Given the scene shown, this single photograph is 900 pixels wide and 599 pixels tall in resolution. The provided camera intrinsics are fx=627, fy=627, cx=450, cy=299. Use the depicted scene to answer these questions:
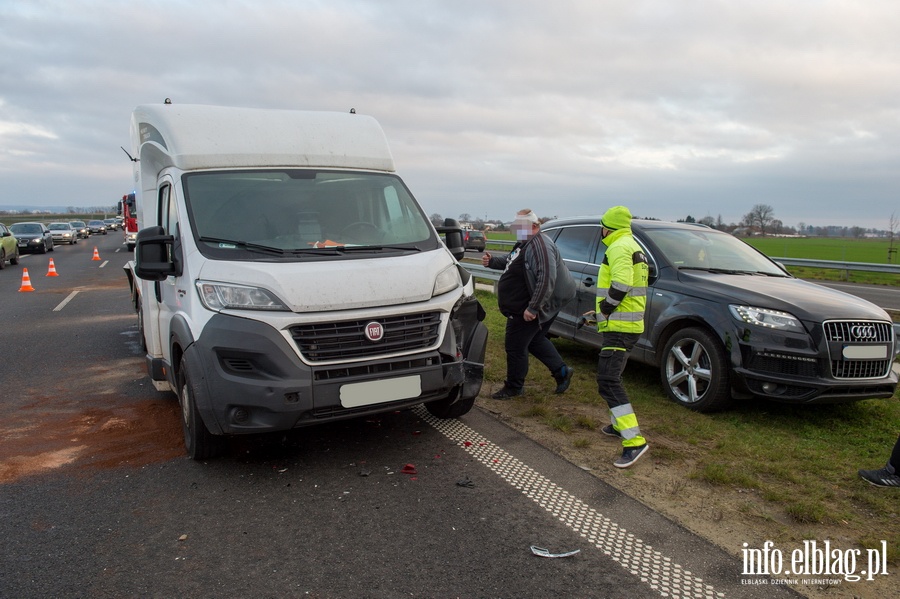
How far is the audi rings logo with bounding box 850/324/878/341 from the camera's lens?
17.2 feet

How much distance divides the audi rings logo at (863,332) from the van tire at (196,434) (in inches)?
202

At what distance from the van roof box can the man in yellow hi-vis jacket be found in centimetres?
222

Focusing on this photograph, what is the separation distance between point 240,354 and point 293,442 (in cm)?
125

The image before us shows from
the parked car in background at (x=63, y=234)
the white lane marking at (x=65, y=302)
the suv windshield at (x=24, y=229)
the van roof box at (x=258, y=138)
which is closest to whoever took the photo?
the van roof box at (x=258, y=138)

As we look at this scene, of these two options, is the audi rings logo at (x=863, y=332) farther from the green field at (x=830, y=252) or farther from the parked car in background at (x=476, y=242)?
the parked car in background at (x=476, y=242)

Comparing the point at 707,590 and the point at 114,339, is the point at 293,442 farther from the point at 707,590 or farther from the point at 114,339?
the point at 114,339

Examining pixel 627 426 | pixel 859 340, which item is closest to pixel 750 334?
pixel 859 340

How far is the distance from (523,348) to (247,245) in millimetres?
2814

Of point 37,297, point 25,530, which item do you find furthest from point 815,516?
point 37,297

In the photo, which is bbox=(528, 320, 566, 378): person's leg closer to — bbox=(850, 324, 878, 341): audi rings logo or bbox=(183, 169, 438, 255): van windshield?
bbox=(183, 169, 438, 255): van windshield

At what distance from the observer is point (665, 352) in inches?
240

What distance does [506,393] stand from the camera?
20.4 feet

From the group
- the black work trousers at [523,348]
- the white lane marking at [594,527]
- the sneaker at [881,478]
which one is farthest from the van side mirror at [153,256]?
the sneaker at [881,478]

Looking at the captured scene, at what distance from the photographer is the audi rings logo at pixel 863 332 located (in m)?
5.23
